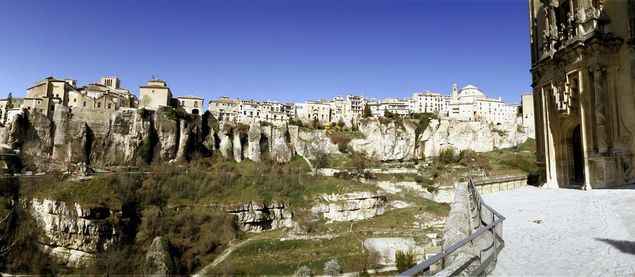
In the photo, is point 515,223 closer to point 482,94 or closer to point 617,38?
point 617,38

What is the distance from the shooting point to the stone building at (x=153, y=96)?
202 feet

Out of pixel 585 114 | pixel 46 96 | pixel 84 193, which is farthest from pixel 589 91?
pixel 46 96

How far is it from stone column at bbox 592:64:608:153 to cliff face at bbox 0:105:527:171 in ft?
172

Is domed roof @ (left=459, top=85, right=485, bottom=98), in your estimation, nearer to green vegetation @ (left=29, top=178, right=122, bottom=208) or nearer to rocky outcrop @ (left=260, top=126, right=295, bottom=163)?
rocky outcrop @ (left=260, top=126, right=295, bottom=163)

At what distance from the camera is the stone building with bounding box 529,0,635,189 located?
12.3m

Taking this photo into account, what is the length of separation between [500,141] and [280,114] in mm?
49912

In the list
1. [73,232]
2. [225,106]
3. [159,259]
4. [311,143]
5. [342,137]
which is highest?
[225,106]

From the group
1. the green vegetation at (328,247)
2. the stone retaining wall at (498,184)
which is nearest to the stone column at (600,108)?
the stone retaining wall at (498,184)

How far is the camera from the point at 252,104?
88.4 m

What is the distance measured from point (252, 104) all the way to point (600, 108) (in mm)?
80294

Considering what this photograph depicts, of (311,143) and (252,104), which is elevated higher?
(252,104)

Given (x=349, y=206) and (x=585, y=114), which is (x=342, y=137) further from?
(x=585, y=114)

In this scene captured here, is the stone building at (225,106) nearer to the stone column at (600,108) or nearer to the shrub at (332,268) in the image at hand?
the shrub at (332,268)

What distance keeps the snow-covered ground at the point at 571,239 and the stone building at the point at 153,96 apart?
61880 mm
